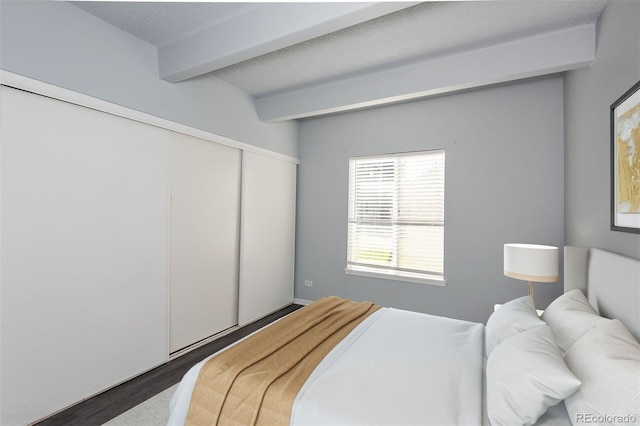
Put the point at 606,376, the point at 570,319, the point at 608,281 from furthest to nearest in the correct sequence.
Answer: the point at 608,281 < the point at 570,319 < the point at 606,376

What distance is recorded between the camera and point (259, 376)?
145 cm

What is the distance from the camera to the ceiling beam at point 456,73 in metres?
2.32

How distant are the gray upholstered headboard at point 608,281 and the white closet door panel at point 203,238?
3.08 metres

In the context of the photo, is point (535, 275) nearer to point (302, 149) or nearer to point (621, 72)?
point (621, 72)

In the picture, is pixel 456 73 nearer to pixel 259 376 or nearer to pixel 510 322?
pixel 510 322

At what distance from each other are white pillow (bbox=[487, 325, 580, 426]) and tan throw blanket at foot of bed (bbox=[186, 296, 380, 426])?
0.83 meters

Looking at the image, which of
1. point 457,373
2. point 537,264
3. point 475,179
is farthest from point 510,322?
point 475,179

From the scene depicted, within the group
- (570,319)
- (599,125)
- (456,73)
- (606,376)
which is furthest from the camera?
(456,73)

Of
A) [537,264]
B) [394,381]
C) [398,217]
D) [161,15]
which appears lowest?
[394,381]

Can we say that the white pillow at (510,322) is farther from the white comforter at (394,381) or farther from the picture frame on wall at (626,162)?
the picture frame on wall at (626,162)

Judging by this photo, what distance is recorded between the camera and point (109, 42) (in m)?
2.29

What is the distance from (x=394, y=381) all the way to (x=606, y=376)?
0.79m

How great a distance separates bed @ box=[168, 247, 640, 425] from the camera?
112 cm

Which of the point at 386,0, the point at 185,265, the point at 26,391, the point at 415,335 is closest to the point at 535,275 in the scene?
the point at 415,335
